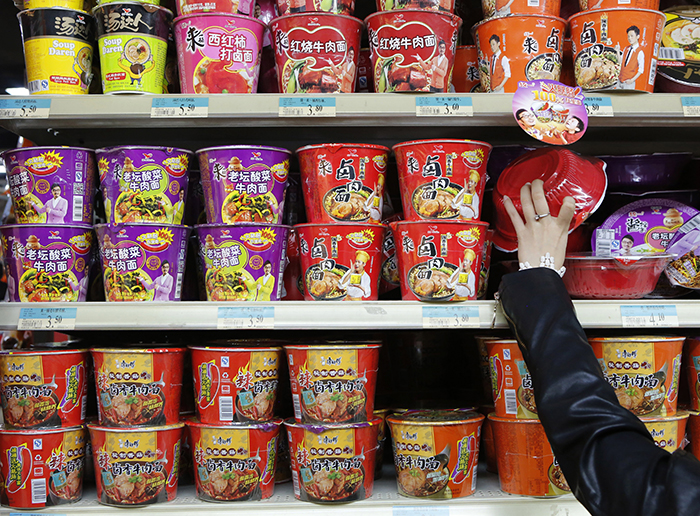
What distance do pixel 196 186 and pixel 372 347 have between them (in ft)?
2.28

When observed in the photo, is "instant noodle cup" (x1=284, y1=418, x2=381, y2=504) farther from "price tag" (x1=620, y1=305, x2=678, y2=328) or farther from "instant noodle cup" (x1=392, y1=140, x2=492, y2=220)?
"price tag" (x1=620, y1=305, x2=678, y2=328)

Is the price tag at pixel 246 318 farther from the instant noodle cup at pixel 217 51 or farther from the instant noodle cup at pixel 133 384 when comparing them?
the instant noodle cup at pixel 217 51

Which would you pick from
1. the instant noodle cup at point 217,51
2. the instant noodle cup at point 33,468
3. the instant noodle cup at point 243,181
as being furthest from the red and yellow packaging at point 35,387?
the instant noodle cup at point 217,51

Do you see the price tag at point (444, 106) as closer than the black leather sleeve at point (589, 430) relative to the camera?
No

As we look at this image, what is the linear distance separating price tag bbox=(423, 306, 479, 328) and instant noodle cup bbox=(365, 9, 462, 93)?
0.52 m

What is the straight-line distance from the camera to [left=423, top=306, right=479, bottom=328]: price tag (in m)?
1.26

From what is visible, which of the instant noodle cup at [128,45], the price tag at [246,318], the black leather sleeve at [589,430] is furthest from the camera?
the instant noodle cup at [128,45]

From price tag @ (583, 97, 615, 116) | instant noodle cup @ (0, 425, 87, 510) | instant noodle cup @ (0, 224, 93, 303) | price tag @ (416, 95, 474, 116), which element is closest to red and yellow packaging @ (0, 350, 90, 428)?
instant noodle cup @ (0, 425, 87, 510)

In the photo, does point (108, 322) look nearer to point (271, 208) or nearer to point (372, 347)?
point (271, 208)

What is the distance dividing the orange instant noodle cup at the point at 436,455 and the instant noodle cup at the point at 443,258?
290 mm

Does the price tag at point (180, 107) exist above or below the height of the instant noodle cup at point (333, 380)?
above

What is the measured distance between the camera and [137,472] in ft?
4.24

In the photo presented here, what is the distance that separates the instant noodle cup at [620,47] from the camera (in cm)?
131

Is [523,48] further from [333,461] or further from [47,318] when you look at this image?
[47,318]
